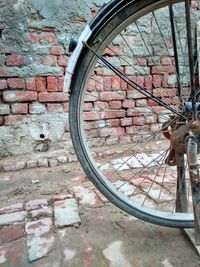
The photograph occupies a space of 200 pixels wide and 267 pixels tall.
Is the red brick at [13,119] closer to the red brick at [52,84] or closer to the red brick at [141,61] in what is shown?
the red brick at [52,84]

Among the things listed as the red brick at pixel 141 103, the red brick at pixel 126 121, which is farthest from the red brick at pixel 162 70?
the red brick at pixel 126 121

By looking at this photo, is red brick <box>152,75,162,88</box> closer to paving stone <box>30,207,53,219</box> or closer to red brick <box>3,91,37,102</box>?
red brick <box>3,91,37,102</box>

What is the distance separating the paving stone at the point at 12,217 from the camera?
1366 mm

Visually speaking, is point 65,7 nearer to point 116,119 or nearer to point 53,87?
point 53,87

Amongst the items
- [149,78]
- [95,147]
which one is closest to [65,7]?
[149,78]

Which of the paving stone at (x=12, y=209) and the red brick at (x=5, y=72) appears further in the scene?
the red brick at (x=5, y=72)

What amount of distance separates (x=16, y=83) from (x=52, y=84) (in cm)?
27

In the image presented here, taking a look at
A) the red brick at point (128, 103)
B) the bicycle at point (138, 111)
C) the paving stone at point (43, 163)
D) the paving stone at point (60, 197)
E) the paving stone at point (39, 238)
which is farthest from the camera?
the red brick at point (128, 103)

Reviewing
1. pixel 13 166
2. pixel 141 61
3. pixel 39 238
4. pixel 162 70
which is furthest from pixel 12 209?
pixel 162 70

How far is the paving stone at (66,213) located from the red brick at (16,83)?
970mm

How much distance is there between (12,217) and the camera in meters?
1.41

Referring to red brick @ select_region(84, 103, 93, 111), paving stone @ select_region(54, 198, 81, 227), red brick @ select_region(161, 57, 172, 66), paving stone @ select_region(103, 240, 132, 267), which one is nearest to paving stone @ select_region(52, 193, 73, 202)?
paving stone @ select_region(54, 198, 81, 227)

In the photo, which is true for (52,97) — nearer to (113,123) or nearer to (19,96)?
(19,96)

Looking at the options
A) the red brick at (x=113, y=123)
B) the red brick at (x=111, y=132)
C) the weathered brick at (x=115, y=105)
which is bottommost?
the red brick at (x=111, y=132)
